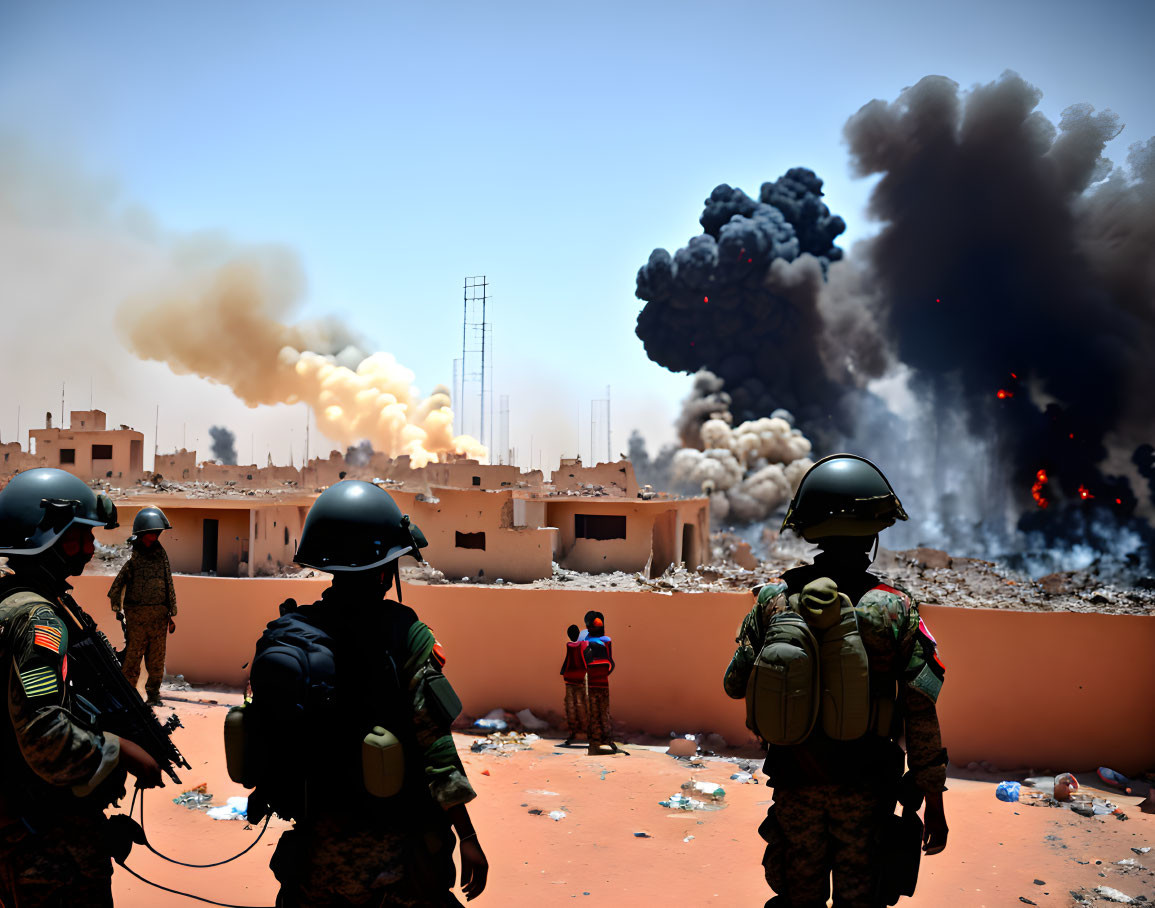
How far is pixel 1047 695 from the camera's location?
7.66m

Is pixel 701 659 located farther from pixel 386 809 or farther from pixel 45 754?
pixel 45 754

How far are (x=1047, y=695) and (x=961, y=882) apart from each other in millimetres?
2977

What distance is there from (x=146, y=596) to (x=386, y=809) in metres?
6.24

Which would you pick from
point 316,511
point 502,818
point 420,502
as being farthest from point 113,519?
point 420,502

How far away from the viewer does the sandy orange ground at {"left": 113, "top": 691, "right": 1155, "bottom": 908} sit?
5.05 metres

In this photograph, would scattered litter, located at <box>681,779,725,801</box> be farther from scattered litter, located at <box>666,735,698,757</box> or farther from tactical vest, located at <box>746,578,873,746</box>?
tactical vest, located at <box>746,578,873,746</box>

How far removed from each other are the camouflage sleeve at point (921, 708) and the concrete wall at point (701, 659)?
5149mm

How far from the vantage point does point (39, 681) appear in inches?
109

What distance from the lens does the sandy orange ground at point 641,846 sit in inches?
199

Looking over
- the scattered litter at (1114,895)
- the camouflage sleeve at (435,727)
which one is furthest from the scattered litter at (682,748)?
the camouflage sleeve at (435,727)

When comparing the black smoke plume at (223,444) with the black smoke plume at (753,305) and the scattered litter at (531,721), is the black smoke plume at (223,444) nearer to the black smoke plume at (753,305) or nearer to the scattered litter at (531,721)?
the black smoke plume at (753,305)

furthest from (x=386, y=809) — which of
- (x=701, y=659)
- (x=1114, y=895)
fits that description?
(x=701, y=659)

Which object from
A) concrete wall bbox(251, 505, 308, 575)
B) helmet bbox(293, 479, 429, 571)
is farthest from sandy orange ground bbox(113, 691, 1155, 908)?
concrete wall bbox(251, 505, 308, 575)

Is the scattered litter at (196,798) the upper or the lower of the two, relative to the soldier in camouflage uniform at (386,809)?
lower
